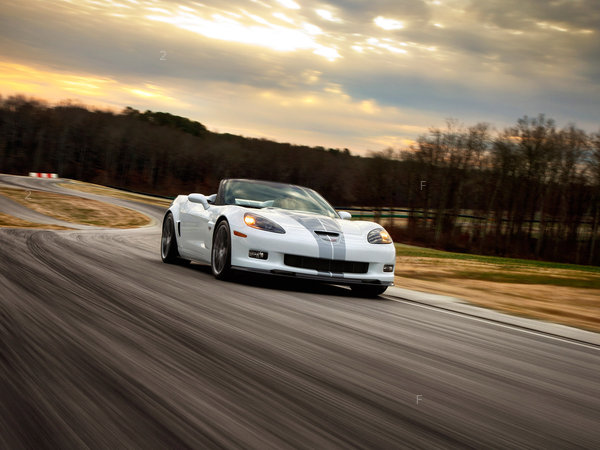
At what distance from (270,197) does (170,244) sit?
2031 mm

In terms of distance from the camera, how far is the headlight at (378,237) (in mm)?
7703

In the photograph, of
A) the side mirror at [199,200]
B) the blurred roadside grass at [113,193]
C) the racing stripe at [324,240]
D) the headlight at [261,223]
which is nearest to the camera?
the racing stripe at [324,240]

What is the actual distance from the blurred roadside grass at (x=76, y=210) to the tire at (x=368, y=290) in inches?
849

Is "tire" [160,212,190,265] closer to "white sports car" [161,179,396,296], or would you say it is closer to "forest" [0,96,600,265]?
"white sports car" [161,179,396,296]

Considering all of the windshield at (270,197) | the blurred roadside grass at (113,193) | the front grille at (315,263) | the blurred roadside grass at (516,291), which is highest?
the windshield at (270,197)

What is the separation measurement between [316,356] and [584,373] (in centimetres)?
189

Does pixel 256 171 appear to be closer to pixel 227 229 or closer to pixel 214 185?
pixel 214 185

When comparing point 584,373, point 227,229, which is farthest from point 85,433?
point 227,229

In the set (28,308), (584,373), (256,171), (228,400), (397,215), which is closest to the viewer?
(228,400)

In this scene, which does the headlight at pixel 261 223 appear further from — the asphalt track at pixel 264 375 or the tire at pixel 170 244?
the tire at pixel 170 244

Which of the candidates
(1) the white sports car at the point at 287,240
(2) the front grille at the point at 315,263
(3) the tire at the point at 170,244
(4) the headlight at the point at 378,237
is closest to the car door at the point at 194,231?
(1) the white sports car at the point at 287,240

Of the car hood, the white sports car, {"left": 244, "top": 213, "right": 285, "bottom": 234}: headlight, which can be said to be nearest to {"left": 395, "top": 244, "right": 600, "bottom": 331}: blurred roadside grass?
the white sports car

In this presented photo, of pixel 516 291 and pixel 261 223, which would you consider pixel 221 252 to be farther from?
pixel 516 291

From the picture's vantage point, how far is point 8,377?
9.48 ft
